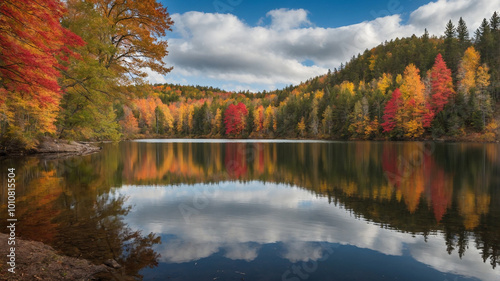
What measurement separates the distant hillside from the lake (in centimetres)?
1301

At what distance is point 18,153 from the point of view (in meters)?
30.9

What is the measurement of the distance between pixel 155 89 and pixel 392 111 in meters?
63.5

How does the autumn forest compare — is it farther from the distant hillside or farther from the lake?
the lake

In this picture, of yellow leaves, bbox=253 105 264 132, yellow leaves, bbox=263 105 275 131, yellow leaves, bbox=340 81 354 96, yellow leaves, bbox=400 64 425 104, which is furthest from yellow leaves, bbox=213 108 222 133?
yellow leaves, bbox=400 64 425 104

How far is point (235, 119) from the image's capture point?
126312 millimetres

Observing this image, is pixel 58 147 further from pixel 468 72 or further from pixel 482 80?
pixel 468 72

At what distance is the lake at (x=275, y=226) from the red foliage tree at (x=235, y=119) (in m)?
109

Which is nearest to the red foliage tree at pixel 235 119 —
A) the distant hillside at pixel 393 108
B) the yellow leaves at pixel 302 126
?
the distant hillside at pixel 393 108

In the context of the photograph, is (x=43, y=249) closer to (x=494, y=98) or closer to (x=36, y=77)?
(x=36, y=77)

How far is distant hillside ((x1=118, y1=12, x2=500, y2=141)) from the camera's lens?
2424 inches

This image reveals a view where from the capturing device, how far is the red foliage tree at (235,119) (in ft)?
414

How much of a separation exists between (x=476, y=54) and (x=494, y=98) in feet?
60.3

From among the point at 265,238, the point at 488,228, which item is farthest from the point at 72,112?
the point at 488,228

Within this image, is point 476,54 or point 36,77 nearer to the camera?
point 36,77
